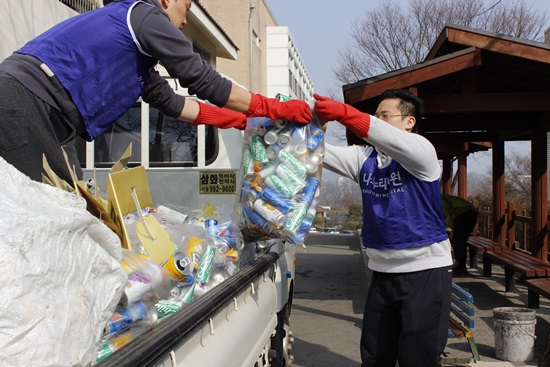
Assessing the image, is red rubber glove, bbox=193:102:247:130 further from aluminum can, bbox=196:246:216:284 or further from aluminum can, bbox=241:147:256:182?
aluminum can, bbox=196:246:216:284

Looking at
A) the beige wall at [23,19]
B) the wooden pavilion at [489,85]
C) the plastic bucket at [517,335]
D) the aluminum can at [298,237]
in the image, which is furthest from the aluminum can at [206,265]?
the wooden pavilion at [489,85]

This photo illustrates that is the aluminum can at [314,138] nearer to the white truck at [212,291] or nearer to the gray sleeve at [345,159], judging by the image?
the gray sleeve at [345,159]

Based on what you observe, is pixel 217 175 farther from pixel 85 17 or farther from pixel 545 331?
pixel 545 331

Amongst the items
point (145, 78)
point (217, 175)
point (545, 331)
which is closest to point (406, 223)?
point (145, 78)

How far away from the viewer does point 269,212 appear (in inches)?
124

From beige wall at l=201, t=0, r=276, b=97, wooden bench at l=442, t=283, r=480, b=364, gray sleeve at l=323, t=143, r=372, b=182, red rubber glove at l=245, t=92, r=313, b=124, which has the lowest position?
wooden bench at l=442, t=283, r=480, b=364

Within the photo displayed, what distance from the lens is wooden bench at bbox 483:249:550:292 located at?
7.32 m

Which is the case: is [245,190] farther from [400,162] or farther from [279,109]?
[400,162]

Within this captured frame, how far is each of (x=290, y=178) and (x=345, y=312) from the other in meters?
5.42

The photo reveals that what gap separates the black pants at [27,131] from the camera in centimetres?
236

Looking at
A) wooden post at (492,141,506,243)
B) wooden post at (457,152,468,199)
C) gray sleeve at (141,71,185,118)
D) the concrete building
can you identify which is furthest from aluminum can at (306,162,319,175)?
the concrete building

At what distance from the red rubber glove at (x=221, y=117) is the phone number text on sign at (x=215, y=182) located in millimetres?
2042

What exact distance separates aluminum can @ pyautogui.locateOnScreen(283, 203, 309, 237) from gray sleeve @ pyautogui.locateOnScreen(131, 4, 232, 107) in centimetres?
66

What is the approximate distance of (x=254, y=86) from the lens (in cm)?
3231
